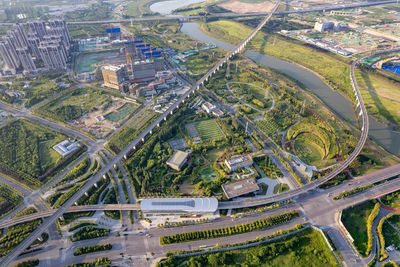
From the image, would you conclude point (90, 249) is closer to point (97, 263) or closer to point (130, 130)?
point (97, 263)

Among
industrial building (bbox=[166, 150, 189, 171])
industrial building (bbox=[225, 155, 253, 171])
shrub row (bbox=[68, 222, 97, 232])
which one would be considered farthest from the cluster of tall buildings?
industrial building (bbox=[225, 155, 253, 171])

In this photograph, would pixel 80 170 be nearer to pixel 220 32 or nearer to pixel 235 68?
pixel 235 68

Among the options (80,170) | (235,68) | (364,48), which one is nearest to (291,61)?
(235,68)

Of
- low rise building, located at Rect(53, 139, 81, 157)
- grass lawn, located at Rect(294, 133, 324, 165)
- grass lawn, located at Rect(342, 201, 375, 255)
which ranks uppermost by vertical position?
low rise building, located at Rect(53, 139, 81, 157)

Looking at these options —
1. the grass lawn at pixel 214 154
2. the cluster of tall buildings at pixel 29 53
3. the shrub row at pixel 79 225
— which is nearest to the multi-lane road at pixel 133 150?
the shrub row at pixel 79 225

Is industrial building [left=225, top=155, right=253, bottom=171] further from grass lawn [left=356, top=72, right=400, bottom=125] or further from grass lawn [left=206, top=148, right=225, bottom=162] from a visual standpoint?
grass lawn [left=356, top=72, right=400, bottom=125]

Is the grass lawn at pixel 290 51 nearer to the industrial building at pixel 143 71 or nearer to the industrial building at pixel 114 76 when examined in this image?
the industrial building at pixel 143 71
